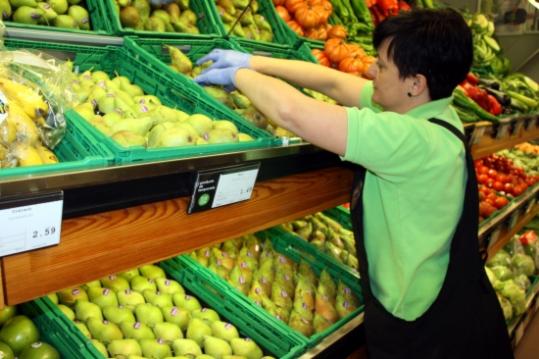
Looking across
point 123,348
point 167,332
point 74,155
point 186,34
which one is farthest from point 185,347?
point 186,34

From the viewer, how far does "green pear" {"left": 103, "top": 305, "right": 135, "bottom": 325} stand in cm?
154

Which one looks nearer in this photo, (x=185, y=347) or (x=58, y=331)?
(x=58, y=331)

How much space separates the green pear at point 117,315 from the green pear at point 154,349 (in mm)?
104

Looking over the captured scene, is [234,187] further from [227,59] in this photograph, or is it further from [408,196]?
[227,59]

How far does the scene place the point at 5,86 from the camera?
104 cm

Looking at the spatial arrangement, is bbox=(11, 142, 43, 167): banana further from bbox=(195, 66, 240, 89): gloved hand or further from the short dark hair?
the short dark hair

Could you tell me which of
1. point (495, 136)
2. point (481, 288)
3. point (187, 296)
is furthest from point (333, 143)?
point (495, 136)

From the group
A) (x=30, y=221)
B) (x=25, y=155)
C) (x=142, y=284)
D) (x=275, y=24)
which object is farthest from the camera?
(x=275, y=24)

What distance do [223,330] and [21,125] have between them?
940mm

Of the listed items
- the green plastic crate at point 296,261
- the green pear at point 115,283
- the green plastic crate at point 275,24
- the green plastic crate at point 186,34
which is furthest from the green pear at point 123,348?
the green plastic crate at point 275,24

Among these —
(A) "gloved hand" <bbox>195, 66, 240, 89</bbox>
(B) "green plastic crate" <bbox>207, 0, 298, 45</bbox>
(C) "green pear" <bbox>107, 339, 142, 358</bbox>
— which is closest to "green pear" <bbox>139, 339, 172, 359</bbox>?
(C) "green pear" <bbox>107, 339, 142, 358</bbox>

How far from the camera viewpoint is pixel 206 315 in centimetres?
166

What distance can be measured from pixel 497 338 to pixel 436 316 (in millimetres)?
433

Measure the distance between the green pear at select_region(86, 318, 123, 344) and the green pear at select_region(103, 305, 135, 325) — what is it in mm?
48
